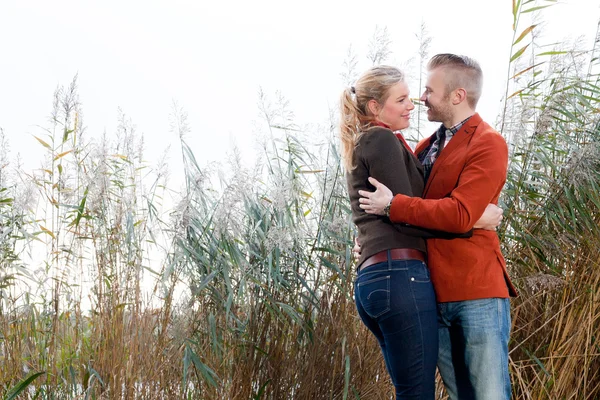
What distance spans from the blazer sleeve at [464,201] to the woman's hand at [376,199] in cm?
3

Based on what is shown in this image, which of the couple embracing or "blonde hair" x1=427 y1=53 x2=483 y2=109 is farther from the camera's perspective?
"blonde hair" x1=427 y1=53 x2=483 y2=109

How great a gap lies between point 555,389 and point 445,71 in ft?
4.47

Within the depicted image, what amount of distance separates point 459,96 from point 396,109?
0.59 ft

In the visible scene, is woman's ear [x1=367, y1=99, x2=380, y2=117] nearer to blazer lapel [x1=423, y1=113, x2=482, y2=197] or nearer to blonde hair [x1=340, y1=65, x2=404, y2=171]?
blonde hair [x1=340, y1=65, x2=404, y2=171]

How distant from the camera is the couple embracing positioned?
5.22 feet

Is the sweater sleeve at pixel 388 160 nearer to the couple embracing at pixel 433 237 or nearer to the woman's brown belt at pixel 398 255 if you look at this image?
the couple embracing at pixel 433 237

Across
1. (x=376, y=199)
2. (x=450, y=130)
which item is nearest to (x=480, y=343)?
(x=376, y=199)

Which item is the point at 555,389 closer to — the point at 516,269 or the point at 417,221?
the point at 516,269

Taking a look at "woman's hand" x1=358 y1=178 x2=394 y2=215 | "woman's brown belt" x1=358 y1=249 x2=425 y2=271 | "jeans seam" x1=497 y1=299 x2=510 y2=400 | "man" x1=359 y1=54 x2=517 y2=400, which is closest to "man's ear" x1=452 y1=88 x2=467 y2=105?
"man" x1=359 y1=54 x2=517 y2=400

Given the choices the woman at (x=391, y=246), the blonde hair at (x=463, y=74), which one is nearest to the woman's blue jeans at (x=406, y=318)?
the woman at (x=391, y=246)

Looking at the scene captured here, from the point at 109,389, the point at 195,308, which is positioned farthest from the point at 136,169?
the point at 109,389

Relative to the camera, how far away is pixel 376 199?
163cm

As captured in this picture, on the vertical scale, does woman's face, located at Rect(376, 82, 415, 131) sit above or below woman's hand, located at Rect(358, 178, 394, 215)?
above

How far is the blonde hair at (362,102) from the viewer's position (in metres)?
1.76
